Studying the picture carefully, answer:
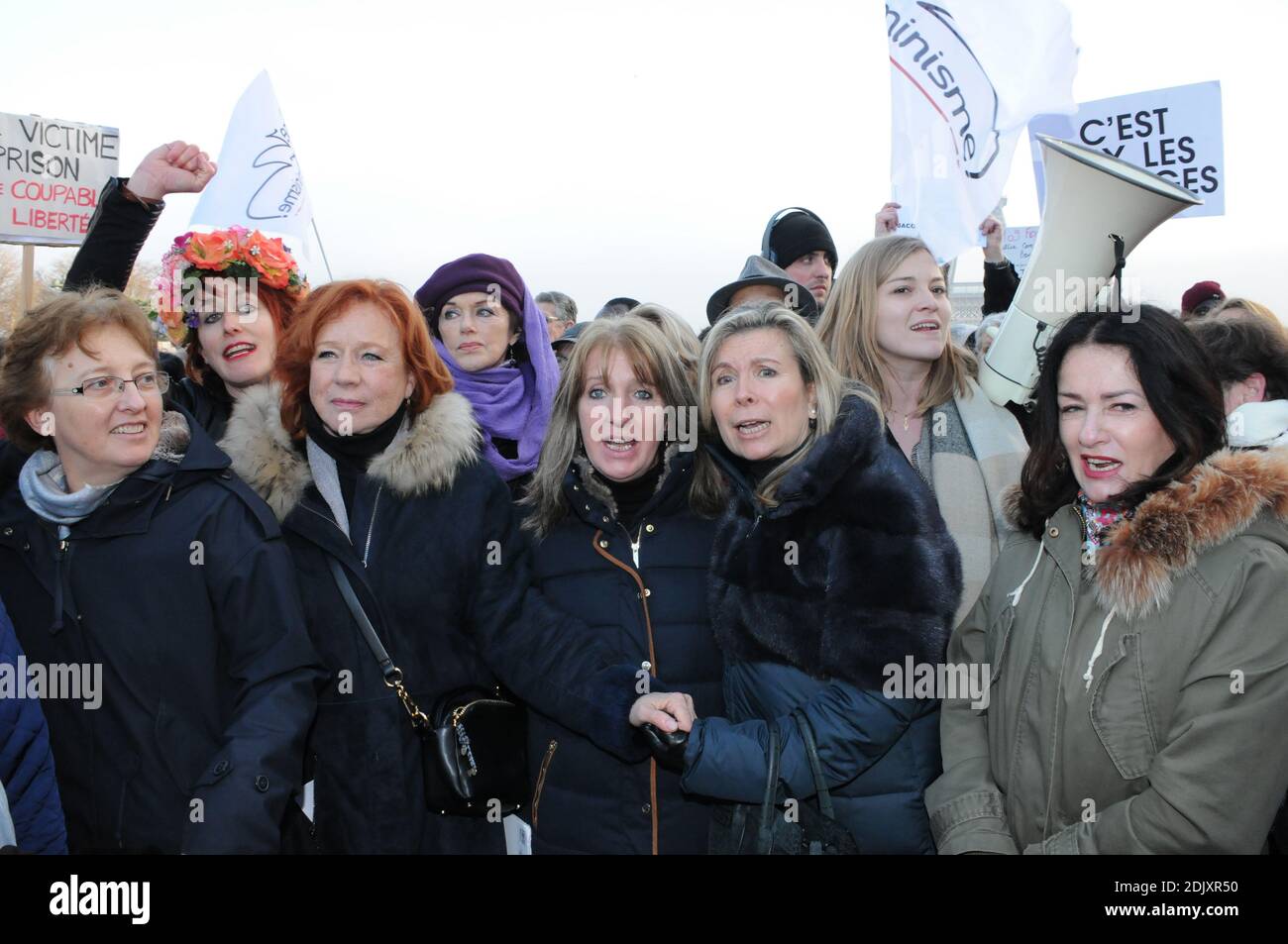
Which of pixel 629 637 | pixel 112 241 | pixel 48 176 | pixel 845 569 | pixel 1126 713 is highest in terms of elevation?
pixel 48 176

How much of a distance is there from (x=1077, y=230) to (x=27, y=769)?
3675 mm

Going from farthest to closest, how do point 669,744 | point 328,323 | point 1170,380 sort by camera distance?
point 328,323 < point 669,744 < point 1170,380

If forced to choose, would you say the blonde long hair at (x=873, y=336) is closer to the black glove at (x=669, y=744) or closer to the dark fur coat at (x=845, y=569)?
the dark fur coat at (x=845, y=569)

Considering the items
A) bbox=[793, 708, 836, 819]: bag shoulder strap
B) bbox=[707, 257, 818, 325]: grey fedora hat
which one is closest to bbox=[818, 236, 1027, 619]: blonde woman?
bbox=[707, 257, 818, 325]: grey fedora hat

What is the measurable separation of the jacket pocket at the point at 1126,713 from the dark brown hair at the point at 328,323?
2.11 meters

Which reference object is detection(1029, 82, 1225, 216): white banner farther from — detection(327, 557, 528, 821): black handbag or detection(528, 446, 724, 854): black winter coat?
detection(327, 557, 528, 821): black handbag

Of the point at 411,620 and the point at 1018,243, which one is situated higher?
the point at 1018,243

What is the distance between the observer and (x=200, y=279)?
11.4 ft

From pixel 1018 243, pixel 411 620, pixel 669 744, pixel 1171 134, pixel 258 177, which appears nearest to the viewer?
pixel 669 744

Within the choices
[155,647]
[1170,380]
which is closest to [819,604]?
[1170,380]

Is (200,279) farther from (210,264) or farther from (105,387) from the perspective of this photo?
(105,387)
